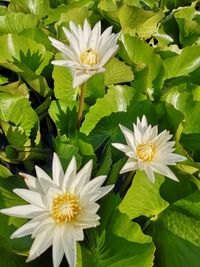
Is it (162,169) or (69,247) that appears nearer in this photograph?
(69,247)

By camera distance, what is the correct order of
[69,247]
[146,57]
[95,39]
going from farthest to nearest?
[146,57]
[95,39]
[69,247]

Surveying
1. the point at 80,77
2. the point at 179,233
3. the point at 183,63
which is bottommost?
the point at 179,233

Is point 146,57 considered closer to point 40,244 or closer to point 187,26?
point 187,26

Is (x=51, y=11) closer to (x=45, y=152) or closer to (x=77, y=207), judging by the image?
(x=45, y=152)

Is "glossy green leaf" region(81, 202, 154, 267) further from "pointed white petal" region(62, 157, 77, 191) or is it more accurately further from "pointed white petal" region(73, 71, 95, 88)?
"pointed white petal" region(73, 71, 95, 88)

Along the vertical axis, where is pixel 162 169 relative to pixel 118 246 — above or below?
above

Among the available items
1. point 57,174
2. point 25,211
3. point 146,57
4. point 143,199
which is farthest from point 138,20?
point 25,211

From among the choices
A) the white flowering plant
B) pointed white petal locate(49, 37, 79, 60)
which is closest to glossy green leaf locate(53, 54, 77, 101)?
the white flowering plant

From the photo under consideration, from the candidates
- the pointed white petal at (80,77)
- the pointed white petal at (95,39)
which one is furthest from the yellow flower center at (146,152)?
the pointed white petal at (95,39)
